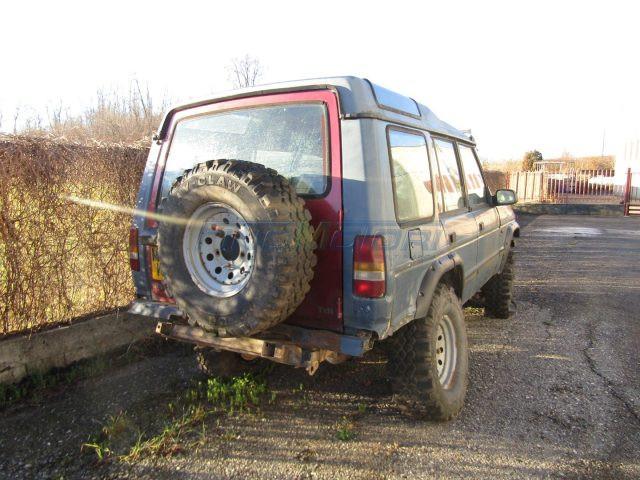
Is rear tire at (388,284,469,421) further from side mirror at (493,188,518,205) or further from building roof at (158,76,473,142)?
side mirror at (493,188,518,205)

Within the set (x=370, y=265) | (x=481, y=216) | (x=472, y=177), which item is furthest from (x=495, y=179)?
(x=370, y=265)

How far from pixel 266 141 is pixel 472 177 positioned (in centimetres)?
235

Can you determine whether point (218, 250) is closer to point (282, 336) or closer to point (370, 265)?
Answer: point (282, 336)

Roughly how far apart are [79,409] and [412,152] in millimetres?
2895

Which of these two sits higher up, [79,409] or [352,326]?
[352,326]

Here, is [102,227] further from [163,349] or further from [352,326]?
[352,326]

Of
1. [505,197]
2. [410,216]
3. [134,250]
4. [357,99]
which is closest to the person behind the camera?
[357,99]

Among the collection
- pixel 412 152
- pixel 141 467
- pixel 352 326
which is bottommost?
pixel 141 467

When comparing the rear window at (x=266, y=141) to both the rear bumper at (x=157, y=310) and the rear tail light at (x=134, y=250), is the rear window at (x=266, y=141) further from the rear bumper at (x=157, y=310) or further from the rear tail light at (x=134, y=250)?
the rear bumper at (x=157, y=310)

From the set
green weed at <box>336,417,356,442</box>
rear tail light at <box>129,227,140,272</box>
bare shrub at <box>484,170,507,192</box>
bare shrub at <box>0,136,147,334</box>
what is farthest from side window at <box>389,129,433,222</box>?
bare shrub at <box>484,170,507,192</box>

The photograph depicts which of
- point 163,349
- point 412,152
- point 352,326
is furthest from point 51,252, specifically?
point 412,152

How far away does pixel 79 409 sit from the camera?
10.9 feet

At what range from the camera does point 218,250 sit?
267 cm

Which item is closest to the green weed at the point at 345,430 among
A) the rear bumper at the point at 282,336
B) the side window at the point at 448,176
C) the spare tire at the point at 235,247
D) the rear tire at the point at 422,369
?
the rear tire at the point at 422,369
